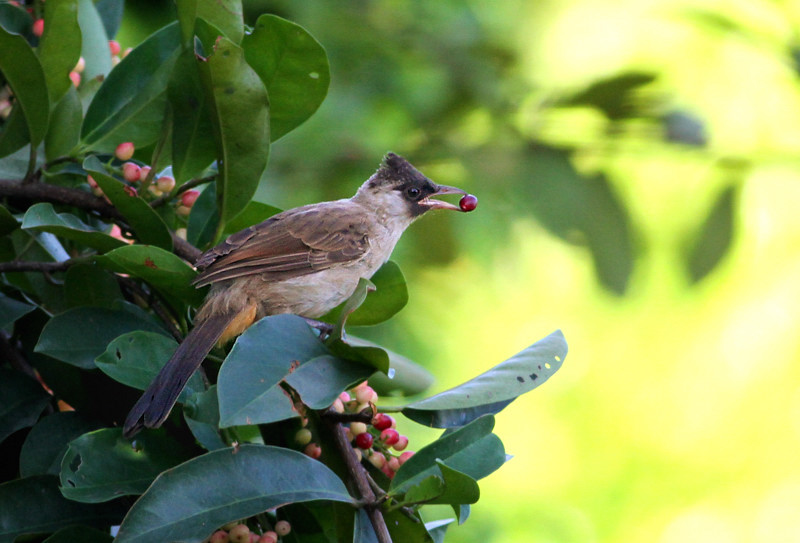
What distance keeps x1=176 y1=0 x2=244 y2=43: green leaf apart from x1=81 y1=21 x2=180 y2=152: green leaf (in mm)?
190

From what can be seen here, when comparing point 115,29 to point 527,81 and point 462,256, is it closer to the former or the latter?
point 462,256

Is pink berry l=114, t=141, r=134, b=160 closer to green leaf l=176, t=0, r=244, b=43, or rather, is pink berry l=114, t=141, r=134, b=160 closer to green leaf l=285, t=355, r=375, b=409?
green leaf l=176, t=0, r=244, b=43

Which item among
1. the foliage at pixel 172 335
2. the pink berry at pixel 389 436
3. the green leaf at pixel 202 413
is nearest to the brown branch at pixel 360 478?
the foliage at pixel 172 335

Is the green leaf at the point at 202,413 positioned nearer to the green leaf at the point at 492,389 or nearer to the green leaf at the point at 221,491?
the green leaf at the point at 221,491

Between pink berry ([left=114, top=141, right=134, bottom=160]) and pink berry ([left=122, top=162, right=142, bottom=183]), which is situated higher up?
pink berry ([left=114, top=141, right=134, bottom=160])

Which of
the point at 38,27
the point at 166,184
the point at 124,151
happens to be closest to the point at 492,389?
the point at 166,184

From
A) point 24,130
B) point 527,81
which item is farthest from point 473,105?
point 24,130

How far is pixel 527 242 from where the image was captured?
4.08 metres

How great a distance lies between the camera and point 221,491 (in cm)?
140

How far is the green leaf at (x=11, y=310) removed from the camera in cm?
163

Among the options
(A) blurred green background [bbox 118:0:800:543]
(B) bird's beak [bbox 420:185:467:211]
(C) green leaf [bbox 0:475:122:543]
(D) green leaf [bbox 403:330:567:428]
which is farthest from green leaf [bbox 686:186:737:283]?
(C) green leaf [bbox 0:475:122:543]

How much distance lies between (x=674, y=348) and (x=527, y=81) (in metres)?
3.65

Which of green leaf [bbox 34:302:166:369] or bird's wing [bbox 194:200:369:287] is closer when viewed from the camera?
green leaf [bbox 34:302:166:369]

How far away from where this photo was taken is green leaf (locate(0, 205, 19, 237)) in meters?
1.66
